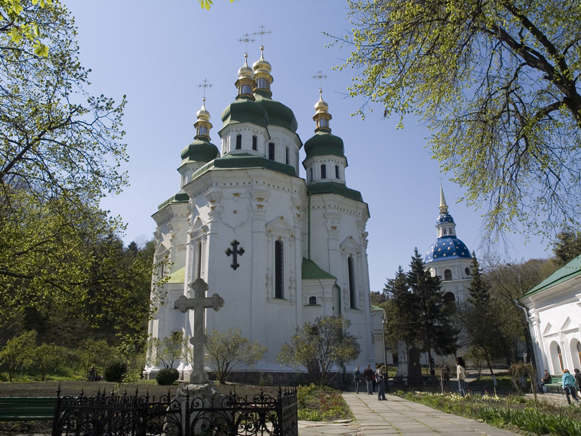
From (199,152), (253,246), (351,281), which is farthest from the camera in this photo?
(199,152)

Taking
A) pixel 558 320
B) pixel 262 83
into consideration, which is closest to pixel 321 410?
pixel 558 320

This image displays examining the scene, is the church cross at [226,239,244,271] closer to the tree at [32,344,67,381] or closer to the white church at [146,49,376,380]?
the white church at [146,49,376,380]

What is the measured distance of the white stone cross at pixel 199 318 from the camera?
758 centimetres

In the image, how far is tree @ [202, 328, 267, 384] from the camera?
18938mm

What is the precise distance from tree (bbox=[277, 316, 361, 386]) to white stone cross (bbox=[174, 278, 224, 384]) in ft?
37.3

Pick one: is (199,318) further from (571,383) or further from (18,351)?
(18,351)

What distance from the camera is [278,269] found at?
22984 millimetres

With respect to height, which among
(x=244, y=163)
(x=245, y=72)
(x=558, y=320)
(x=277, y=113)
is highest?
(x=245, y=72)

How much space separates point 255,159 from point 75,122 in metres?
13.7

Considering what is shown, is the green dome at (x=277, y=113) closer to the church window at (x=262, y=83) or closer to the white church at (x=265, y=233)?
the white church at (x=265, y=233)

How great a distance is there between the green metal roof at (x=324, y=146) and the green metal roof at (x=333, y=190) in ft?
8.32

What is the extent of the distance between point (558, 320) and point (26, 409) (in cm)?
1799

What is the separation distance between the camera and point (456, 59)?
29.2ft

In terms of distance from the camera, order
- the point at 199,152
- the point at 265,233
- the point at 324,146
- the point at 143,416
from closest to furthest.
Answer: the point at 143,416
the point at 265,233
the point at 324,146
the point at 199,152
